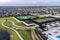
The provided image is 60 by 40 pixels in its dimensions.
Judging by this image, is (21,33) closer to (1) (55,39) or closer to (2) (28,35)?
(2) (28,35)

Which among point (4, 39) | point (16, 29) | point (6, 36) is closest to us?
point (4, 39)

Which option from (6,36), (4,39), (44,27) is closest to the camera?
(4,39)

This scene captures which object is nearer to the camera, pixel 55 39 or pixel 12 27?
pixel 55 39

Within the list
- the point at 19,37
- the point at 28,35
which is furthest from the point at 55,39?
the point at 19,37

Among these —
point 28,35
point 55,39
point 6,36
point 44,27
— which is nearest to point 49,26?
point 44,27

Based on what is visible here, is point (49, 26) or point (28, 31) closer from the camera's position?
point (28, 31)

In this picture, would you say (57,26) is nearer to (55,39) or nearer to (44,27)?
(44,27)

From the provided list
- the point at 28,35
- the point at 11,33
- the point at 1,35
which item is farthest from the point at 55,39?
the point at 1,35

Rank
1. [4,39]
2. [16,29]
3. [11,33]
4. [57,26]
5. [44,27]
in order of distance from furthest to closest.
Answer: [57,26] → [44,27] → [16,29] → [11,33] → [4,39]
